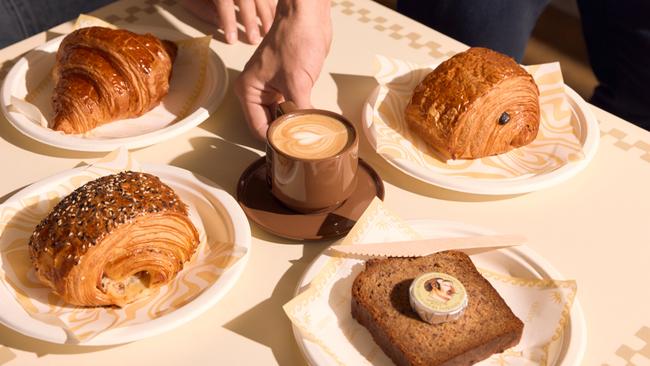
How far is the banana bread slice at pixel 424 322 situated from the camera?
3.20ft

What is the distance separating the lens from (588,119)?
1.42 meters

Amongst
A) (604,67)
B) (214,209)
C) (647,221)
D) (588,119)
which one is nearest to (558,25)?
(604,67)

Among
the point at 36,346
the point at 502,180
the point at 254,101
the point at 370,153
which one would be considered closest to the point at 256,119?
the point at 254,101

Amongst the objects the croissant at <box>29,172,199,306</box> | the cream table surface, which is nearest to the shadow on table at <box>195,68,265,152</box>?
the cream table surface

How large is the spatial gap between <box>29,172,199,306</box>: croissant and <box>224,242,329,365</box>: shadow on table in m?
0.14

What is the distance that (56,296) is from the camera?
108 centimetres

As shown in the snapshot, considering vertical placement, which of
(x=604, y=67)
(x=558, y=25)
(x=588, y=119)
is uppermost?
(x=588, y=119)

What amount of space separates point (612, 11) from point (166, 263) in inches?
61.8

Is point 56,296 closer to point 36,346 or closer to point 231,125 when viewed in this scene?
point 36,346

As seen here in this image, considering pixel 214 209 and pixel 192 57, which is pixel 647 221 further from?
pixel 192 57

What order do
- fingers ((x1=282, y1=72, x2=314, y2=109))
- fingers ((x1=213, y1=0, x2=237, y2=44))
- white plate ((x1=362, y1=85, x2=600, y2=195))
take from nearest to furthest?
white plate ((x1=362, y1=85, x2=600, y2=195)), fingers ((x1=282, y1=72, x2=314, y2=109)), fingers ((x1=213, y1=0, x2=237, y2=44))

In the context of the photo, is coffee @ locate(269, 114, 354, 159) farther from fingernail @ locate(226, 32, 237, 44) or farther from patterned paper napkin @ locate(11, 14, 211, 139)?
fingernail @ locate(226, 32, 237, 44)

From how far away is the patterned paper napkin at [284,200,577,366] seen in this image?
1.00 metres

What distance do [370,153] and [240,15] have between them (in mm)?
579
